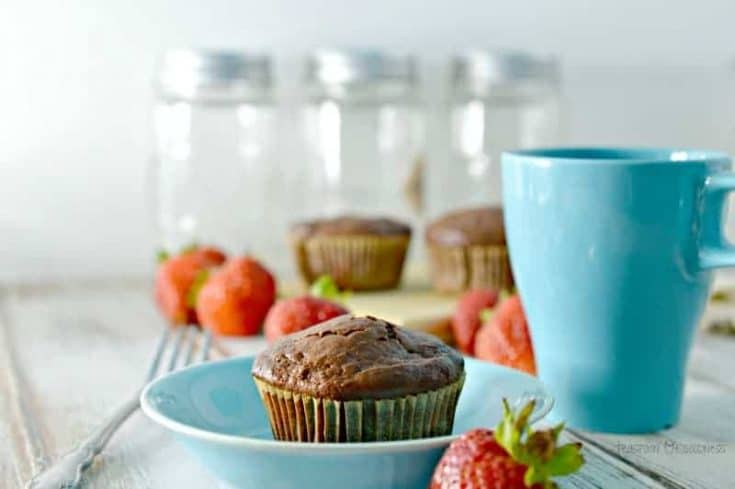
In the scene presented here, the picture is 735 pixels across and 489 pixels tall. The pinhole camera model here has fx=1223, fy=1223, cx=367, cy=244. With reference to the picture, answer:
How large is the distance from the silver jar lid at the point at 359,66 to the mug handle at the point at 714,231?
2.55 feet

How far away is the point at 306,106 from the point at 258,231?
19cm

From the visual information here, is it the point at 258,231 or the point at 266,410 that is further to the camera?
the point at 258,231

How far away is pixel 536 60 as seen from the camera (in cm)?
160

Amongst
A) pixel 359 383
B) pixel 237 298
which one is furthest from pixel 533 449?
pixel 237 298

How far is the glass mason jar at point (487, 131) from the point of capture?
66.9 inches

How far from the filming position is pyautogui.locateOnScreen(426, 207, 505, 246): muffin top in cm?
136

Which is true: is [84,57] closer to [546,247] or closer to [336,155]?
[336,155]

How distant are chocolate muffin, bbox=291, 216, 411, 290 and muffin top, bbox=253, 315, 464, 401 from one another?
2.07 feet

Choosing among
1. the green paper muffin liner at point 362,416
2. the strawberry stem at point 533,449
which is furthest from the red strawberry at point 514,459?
the green paper muffin liner at point 362,416

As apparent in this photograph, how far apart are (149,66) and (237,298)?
0.53 m

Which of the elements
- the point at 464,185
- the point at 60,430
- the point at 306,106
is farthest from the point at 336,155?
the point at 60,430

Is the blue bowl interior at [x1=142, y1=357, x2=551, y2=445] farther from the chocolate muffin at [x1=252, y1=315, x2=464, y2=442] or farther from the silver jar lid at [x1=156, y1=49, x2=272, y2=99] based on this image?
the silver jar lid at [x1=156, y1=49, x2=272, y2=99]

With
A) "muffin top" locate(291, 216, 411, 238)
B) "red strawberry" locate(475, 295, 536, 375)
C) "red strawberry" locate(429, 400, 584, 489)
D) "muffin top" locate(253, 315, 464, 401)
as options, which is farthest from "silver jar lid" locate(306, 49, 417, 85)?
"red strawberry" locate(429, 400, 584, 489)

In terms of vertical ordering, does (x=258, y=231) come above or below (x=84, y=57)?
below
